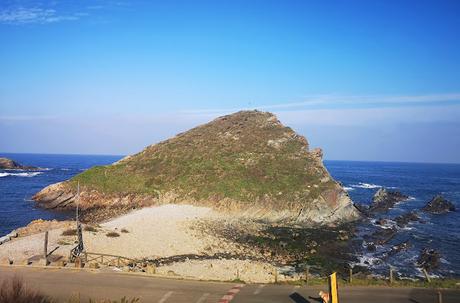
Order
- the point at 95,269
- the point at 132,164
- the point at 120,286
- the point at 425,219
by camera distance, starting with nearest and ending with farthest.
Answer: the point at 120,286 → the point at 95,269 → the point at 425,219 → the point at 132,164

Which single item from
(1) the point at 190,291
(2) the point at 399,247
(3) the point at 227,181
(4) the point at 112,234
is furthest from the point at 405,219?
(1) the point at 190,291

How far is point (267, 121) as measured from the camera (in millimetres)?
102688

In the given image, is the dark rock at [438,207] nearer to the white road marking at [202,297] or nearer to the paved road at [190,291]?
the paved road at [190,291]

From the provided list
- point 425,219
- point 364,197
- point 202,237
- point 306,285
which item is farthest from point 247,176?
point 306,285

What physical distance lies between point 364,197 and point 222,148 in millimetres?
40290

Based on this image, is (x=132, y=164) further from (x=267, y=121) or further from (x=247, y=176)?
(x=267, y=121)

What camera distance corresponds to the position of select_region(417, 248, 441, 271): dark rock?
43.1 m

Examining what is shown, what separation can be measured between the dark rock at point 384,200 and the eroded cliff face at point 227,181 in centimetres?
1572

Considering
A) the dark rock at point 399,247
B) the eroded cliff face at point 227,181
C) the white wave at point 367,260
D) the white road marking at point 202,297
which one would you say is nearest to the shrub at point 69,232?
the eroded cliff face at point 227,181

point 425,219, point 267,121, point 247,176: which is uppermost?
point 267,121

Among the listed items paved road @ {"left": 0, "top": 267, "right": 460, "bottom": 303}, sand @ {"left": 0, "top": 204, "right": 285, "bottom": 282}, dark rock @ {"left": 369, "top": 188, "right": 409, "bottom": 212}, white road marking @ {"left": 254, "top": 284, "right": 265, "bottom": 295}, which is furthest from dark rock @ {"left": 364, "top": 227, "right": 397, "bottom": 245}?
white road marking @ {"left": 254, "top": 284, "right": 265, "bottom": 295}

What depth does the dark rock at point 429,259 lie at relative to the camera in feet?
141

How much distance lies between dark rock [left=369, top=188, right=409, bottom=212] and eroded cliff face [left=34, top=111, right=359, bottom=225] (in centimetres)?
1572

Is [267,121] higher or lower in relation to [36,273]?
higher
